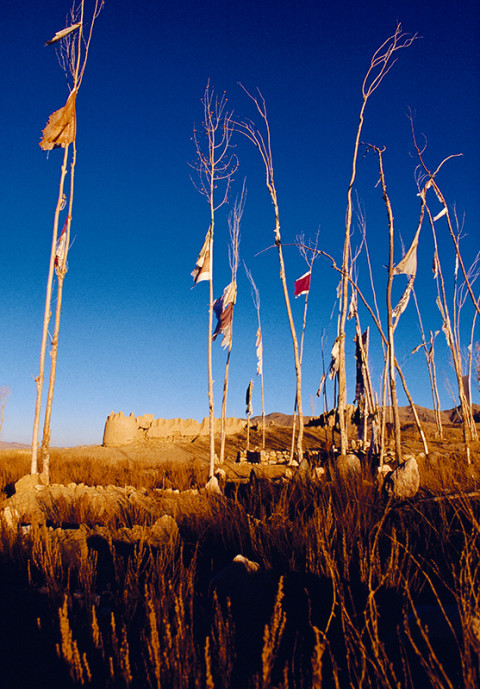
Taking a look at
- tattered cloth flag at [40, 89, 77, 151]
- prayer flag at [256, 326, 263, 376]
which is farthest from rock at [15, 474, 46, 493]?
prayer flag at [256, 326, 263, 376]

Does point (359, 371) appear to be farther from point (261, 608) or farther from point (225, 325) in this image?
point (261, 608)

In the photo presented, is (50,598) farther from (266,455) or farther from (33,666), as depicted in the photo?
(266,455)

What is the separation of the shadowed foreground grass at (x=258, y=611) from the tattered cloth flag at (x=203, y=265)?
24.3 feet

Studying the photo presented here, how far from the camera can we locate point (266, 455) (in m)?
17.7

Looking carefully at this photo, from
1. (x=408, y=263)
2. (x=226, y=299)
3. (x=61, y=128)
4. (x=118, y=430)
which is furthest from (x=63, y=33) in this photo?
(x=118, y=430)

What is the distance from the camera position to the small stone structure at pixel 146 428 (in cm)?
2433

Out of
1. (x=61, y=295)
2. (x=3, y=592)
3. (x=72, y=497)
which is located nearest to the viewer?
(x=3, y=592)

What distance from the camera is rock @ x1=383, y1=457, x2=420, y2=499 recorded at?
15.5 feet

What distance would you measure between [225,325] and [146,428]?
54.6 ft

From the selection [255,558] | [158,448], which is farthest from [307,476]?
[158,448]

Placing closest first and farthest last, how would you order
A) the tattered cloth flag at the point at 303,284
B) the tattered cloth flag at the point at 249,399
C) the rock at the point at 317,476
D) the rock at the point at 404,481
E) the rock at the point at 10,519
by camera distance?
the rock at the point at 10,519, the rock at the point at 404,481, the rock at the point at 317,476, the tattered cloth flag at the point at 303,284, the tattered cloth flag at the point at 249,399

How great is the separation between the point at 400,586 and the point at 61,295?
8.21 m

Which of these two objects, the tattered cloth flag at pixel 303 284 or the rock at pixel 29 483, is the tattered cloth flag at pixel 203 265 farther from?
the rock at pixel 29 483

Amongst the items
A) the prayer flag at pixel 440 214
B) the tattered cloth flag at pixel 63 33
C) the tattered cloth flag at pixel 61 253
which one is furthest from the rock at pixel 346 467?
the tattered cloth flag at pixel 63 33
